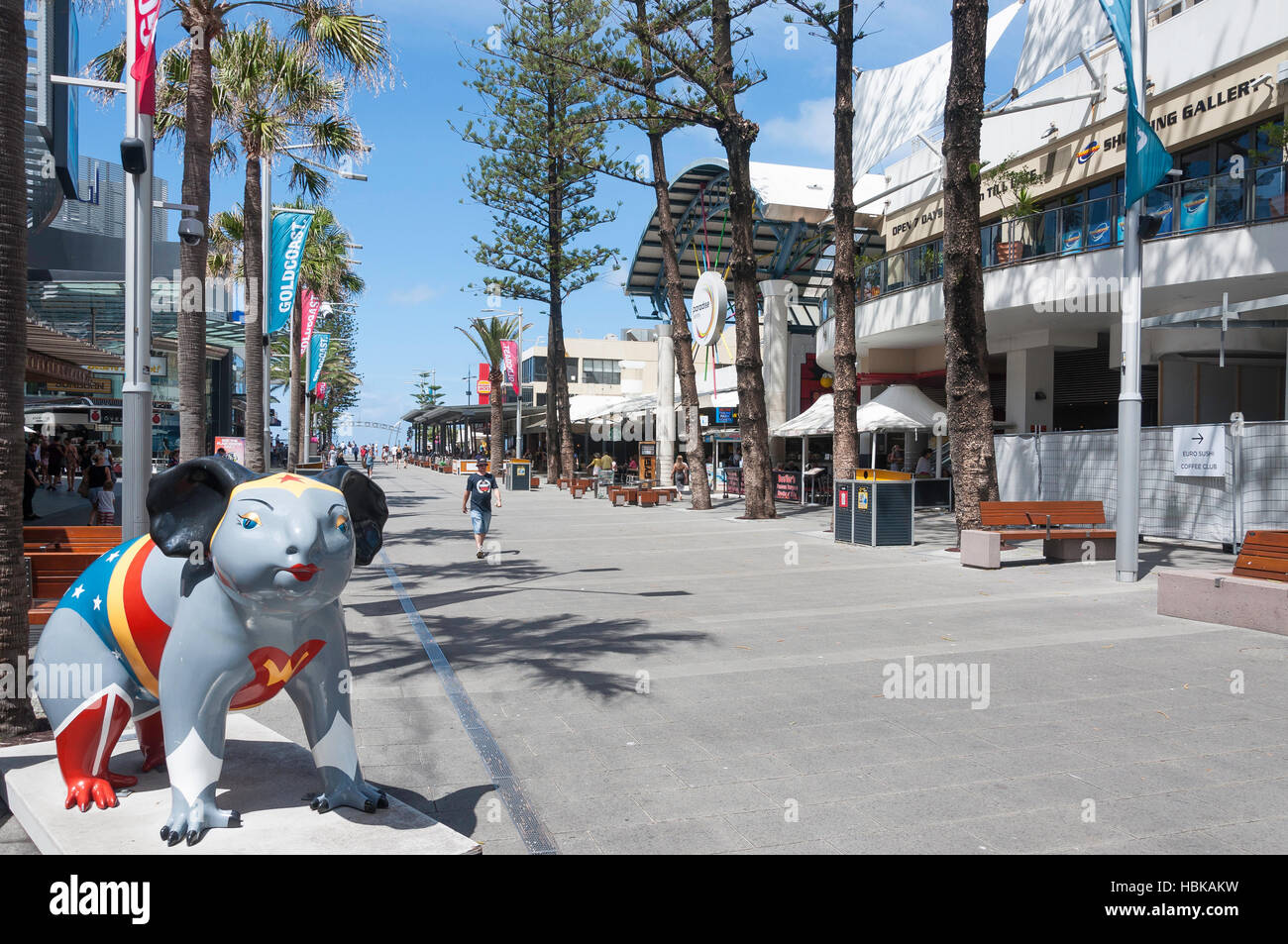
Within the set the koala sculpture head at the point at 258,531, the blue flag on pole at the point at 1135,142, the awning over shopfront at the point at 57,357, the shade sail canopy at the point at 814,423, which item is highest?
the blue flag on pole at the point at 1135,142

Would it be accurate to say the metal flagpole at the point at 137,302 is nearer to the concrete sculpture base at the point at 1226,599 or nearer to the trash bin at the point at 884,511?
the concrete sculpture base at the point at 1226,599

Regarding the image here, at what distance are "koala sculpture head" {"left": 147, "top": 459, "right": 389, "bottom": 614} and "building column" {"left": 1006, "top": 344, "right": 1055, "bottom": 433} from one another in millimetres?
22486

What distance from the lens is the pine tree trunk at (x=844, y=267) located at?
18672 mm

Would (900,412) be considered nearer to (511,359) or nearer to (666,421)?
(666,421)

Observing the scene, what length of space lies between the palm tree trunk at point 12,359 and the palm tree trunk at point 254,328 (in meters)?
10.9

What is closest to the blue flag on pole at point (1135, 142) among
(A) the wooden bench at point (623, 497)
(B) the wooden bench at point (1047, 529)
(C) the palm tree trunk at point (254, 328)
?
(B) the wooden bench at point (1047, 529)

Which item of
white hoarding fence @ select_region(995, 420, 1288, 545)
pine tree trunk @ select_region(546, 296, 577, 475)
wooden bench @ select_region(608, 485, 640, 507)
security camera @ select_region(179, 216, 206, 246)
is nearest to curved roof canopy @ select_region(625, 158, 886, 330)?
pine tree trunk @ select_region(546, 296, 577, 475)

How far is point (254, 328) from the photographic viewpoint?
1683 cm

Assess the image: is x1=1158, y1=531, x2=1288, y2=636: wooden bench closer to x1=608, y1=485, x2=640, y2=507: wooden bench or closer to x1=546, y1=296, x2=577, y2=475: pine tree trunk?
x1=608, y1=485, x2=640, y2=507: wooden bench

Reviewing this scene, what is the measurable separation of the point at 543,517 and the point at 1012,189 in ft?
45.7

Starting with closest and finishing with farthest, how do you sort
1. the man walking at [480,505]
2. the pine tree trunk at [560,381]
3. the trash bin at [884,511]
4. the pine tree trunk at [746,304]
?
the man walking at [480,505] < the trash bin at [884,511] < the pine tree trunk at [746,304] < the pine tree trunk at [560,381]

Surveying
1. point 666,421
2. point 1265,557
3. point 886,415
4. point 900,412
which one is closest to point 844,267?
point 886,415
